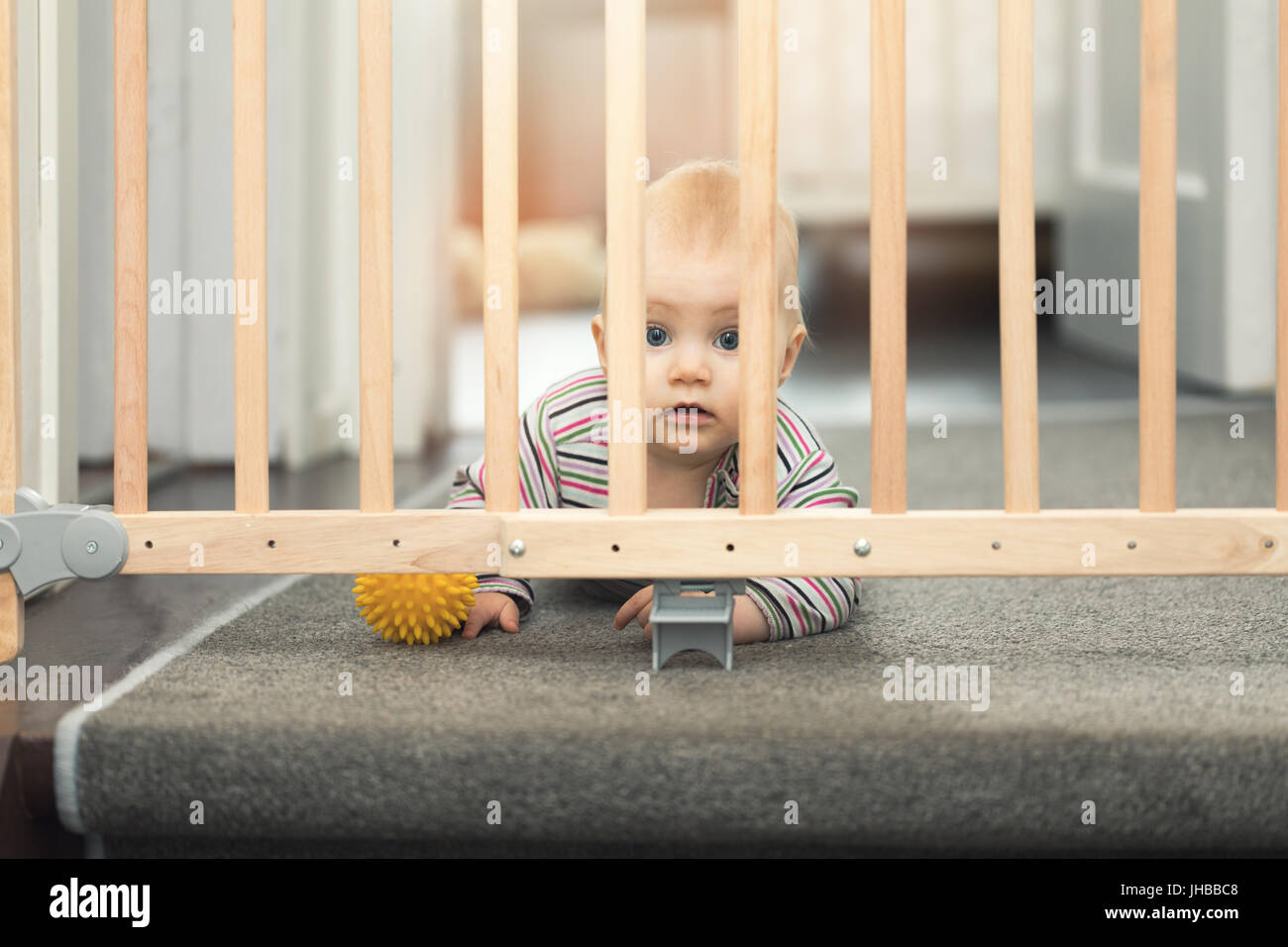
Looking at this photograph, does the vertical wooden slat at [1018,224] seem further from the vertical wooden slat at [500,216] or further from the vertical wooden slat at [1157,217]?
the vertical wooden slat at [500,216]

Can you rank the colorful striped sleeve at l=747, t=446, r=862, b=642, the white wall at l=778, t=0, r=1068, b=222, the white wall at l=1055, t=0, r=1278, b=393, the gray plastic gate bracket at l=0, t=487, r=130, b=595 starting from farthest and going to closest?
the white wall at l=778, t=0, r=1068, b=222
the white wall at l=1055, t=0, r=1278, b=393
the colorful striped sleeve at l=747, t=446, r=862, b=642
the gray plastic gate bracket at l=0, t=487, r=130, b=595

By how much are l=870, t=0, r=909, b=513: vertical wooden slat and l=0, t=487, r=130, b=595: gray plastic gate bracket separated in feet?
1.62

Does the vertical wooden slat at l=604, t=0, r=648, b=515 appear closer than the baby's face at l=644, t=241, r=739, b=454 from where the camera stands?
Yes

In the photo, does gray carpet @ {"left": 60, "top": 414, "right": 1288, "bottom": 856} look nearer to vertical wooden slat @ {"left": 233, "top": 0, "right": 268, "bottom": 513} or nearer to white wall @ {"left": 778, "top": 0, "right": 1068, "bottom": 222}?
vertical wooden slat @ {"left": 233, "top": 0, "right": 268, "bottom": 513}

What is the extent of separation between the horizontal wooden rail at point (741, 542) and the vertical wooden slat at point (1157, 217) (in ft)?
0.26

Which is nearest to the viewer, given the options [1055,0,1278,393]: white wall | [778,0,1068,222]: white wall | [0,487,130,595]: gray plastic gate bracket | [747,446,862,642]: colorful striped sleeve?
[0,487,130,595]: gray plastic gate bracket

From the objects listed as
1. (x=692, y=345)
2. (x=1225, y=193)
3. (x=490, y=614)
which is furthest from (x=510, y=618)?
(x=1225, y=193)

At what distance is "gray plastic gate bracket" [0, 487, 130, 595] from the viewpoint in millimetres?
854

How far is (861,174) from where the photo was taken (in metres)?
3.96

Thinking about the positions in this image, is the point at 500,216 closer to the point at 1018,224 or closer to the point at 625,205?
the point at 625,205

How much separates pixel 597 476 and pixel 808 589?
0.68ft

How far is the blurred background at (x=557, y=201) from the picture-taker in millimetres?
1576

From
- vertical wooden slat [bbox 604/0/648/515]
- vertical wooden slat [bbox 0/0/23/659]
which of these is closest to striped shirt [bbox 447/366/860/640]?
vertical wooden slat [bbox 604/0/648/515]
